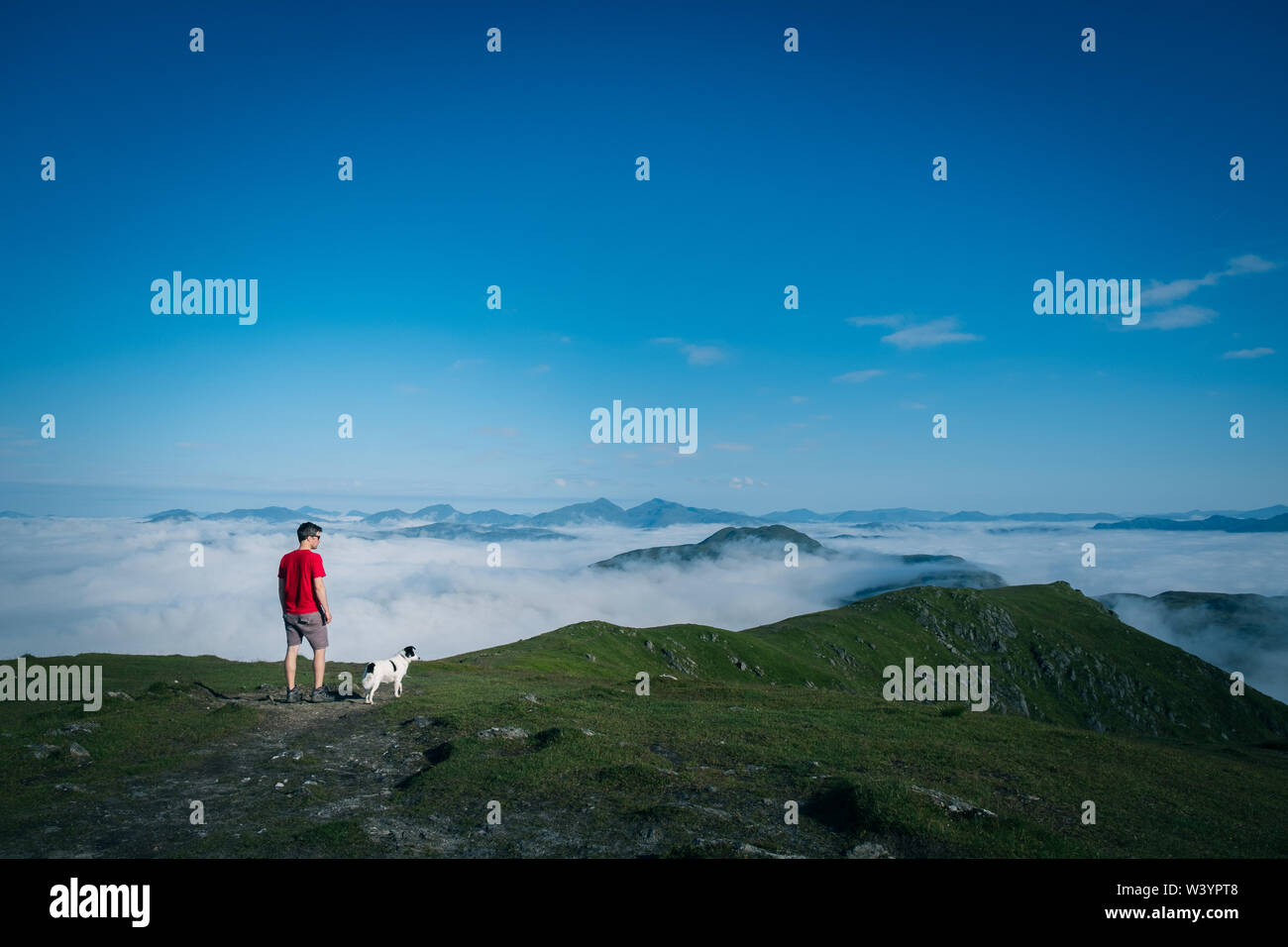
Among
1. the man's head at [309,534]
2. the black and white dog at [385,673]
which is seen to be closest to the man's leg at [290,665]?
the black and white dog at [385,673]

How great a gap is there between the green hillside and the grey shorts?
231 centimetres

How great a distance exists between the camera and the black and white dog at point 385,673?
2478cm

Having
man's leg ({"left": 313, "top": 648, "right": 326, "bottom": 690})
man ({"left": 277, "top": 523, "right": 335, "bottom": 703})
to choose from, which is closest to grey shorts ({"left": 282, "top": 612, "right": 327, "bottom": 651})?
man ({"left": 277, "top": 523, "right": 335, "bottom": 703})

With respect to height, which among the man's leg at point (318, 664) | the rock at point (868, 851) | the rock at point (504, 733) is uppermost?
the man's leg at point (318, 664)

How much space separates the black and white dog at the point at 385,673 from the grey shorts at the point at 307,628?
2498 millimetres

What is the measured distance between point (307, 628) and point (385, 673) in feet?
13.6

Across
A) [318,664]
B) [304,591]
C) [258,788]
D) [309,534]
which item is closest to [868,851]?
[258,788]

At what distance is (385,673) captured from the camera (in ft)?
84.0

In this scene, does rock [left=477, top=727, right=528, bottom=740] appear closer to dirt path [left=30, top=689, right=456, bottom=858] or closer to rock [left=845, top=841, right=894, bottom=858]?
dirt path [left=30, top=689, right=456, bottom=858]

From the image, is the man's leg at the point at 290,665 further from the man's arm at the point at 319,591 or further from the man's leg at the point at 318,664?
the man's arm at the point at 319,591

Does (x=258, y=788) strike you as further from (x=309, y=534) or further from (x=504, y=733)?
(x=309, y=534)

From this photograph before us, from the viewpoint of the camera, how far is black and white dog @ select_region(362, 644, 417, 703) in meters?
24.8
